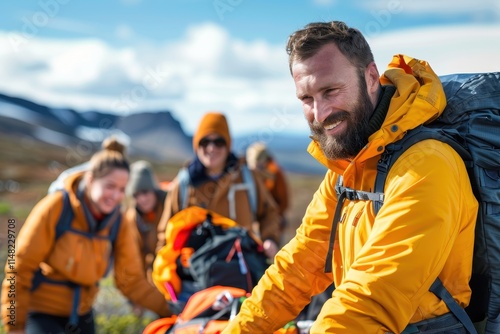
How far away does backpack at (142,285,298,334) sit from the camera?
411 cm

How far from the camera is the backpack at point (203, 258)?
503 cm

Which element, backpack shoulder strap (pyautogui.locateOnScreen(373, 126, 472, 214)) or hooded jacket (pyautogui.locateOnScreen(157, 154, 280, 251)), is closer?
backpack shoulder strap (pyautogui.locateOnScreen(373, 126, 472, 214))

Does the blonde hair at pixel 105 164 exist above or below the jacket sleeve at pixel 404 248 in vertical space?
above

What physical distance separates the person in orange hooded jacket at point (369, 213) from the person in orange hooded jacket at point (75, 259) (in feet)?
8.59

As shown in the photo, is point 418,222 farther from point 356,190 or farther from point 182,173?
point 182,173

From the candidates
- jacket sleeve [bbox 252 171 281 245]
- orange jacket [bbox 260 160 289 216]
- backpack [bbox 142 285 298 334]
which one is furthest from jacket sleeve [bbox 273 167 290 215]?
backpack [bbox 142 285 298 334]

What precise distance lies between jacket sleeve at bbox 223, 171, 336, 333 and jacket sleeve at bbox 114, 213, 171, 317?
2.48 meters

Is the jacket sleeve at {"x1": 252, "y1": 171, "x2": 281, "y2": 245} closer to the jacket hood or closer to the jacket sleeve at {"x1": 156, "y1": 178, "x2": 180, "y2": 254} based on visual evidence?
the jacket sleeve at {"x1": 156, "y1": 178, "x2": 180, "y2": 254}

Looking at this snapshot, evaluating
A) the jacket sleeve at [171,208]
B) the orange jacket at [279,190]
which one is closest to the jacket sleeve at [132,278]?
the jacket sleeve at [171,208]

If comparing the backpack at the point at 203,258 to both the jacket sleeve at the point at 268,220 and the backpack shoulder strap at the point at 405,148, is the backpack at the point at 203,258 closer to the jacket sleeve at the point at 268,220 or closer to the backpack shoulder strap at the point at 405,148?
the jacket sleeve at the point at 268,220

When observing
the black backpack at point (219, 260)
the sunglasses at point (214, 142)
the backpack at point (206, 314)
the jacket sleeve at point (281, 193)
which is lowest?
the backpack at point (206, 314)

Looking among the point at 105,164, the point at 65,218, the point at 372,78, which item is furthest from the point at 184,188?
the point at 372,78

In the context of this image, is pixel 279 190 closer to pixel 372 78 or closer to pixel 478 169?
pixel 372 78

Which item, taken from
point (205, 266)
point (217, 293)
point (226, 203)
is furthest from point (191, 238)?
point (226, 203)
